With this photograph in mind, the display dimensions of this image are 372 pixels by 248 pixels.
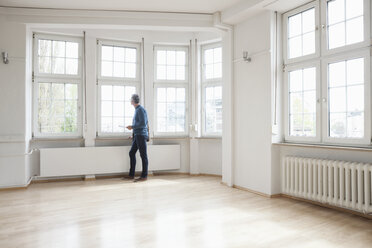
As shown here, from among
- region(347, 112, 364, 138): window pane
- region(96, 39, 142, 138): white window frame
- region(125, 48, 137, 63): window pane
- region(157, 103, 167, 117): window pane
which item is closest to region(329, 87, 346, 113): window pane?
region(347, 112, 364, 138): window pane

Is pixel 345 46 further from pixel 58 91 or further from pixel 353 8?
pixel 58 91

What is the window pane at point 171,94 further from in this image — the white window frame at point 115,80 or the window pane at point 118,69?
the window pane at point 118,69

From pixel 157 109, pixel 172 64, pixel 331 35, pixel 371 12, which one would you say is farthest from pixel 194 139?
pixel 371 12

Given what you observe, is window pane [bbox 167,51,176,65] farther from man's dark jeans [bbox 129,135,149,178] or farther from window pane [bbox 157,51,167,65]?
man's dark jeans [bbox 129,135,149,178]

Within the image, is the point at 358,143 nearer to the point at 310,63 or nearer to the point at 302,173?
the point at 302,173

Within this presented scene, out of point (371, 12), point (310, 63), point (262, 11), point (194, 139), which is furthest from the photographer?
point (194, 139)

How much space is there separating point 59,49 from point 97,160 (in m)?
2.17

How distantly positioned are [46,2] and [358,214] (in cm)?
504

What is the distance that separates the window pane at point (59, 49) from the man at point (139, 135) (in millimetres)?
1541

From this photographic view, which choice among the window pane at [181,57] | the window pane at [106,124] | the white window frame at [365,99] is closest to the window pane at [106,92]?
the window pane at [106,124]

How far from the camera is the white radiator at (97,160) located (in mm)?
5207

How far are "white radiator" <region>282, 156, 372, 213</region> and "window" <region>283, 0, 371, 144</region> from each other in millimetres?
318

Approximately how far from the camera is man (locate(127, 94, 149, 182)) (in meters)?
5.28

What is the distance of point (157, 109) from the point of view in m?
6.01
